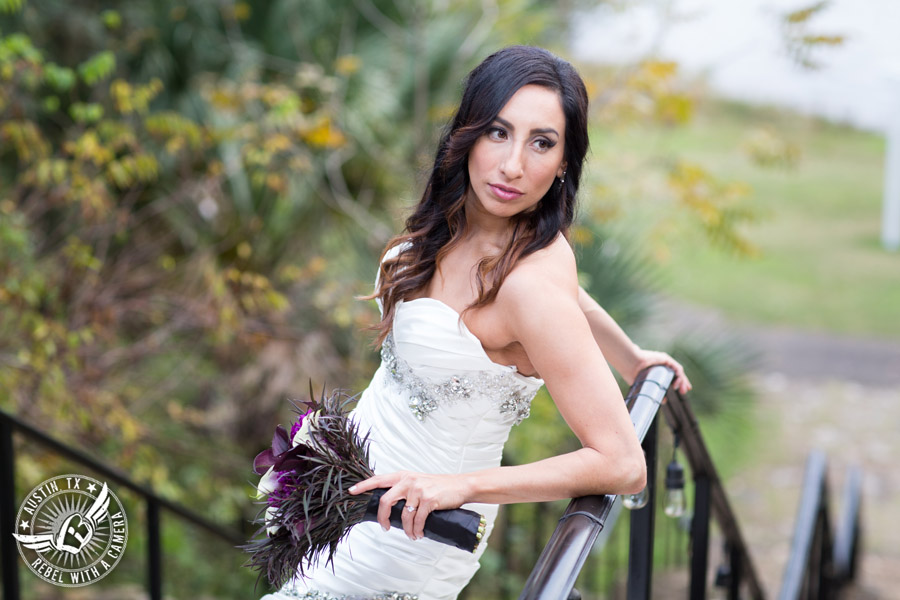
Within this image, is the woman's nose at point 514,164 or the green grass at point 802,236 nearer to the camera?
the woman's nose at point 514,164

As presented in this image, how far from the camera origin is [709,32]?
10.9m

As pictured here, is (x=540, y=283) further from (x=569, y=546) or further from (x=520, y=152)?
(x=569, y=546)

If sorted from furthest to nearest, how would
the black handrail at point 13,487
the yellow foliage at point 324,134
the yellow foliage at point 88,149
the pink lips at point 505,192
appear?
the yellow foliage at point 324,134
the yellow foliage at point 88,149
the black handrail at point 13,487
the pink lips at point 505,192

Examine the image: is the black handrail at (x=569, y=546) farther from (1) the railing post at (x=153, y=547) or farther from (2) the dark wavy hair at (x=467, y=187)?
(1) the railing post at (x=153, y=547)

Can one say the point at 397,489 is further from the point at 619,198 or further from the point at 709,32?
the point at 709,32

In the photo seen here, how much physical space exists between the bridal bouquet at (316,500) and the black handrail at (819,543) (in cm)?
202

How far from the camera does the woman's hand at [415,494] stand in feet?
4.67

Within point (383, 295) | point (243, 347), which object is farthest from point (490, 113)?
point (243, 347)

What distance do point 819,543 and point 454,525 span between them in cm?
330

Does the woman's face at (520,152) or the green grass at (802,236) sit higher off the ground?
the green grass at (802,236)

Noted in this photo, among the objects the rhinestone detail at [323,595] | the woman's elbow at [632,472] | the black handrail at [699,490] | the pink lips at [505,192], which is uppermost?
the pink lips at [505,192]

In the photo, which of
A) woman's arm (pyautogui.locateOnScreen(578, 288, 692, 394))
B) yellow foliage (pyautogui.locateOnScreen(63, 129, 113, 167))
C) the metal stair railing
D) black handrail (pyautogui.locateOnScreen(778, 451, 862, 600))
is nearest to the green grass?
black handrail (pyautogui.locateOnScreen(778, 451, 862, 600))

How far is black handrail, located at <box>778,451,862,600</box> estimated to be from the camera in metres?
3.25

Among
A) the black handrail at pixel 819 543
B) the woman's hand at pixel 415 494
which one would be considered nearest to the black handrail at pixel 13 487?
the woman's hand at pixel 415 494
